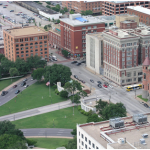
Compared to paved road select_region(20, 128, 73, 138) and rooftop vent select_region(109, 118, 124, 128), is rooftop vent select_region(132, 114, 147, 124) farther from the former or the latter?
paved road select_region(20, 128, 73, 138)

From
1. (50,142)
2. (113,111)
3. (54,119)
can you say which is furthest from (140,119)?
(54,119)

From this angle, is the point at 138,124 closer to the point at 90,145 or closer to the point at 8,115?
the point at 90,145

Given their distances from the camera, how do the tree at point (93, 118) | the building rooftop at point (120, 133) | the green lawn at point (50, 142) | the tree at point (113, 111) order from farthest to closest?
the tree at point (93, 118) < the tree at point (113, 111) < the green lawn at point (50, 142) < the building rooftop at point (120, 133)

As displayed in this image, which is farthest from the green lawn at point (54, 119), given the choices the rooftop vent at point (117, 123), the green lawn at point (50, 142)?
the rooftop vent at point (117, 123)

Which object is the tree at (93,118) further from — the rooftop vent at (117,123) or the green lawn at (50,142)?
the rooftop vent at (117,123)

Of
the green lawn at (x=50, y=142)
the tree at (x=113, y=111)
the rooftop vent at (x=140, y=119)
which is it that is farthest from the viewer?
the tree at (x=113, y=111)

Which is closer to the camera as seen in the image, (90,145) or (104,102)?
(90,145)

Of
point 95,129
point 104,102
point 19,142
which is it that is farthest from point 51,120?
point 95,129

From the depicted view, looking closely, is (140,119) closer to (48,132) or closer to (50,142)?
(50,142)
